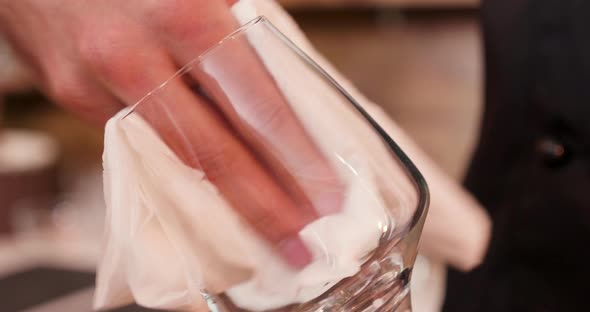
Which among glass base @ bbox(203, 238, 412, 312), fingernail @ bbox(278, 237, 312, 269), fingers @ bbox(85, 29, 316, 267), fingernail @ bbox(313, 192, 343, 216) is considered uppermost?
fingers @ bbox(85, 29, 316, 267)

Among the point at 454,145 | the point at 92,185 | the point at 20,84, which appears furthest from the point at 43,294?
the point at 20,84

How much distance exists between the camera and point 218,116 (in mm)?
225

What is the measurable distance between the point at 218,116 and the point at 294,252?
0.15 ft

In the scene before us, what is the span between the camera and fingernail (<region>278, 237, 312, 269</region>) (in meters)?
0.23

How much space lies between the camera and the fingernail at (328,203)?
0.75 feet

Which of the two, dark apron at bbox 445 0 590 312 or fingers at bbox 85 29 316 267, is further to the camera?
dark apron at bbox 445 0 590 312

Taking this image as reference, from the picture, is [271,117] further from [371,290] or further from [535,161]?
[535,161]

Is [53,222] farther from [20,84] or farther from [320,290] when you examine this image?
[320,290]

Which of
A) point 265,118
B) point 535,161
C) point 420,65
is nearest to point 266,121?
point 265,118

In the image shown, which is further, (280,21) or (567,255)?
(567,255)

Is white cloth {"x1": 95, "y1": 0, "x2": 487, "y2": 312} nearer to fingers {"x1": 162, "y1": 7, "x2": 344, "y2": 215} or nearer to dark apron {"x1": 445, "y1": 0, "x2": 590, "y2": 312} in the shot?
fingers {"x1": 162, "y1": 7, "x2": 344, "y2": 215}

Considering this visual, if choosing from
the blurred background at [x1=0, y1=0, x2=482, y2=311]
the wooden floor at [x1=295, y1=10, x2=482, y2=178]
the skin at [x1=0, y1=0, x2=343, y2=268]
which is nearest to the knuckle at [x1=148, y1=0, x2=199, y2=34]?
the skin at [x1=0, y1=0, x2=343, y2=268]

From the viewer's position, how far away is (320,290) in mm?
225

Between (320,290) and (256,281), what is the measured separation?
20 mm
